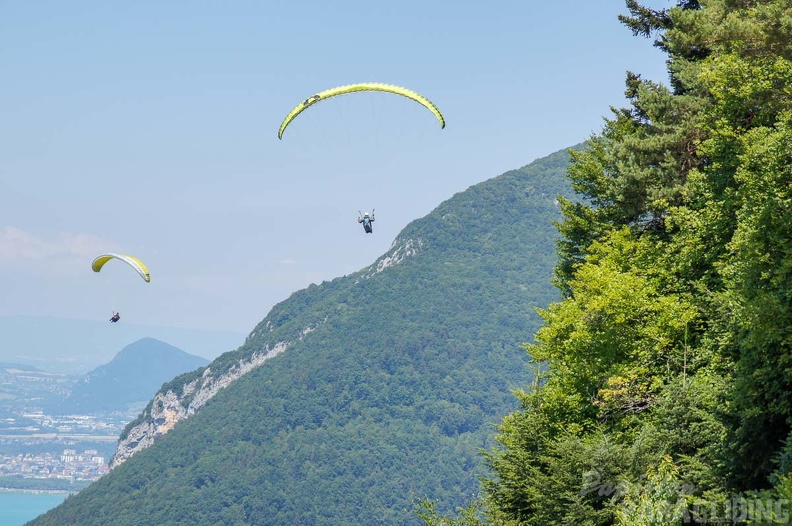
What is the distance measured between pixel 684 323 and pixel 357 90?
20.2 meters

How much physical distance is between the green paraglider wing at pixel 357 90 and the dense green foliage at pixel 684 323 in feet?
28.0

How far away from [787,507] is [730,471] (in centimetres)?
531

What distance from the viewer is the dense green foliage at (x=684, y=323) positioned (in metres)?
24.3

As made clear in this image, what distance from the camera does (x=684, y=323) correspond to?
32375 mm

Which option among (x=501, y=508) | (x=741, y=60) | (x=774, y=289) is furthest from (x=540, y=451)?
(x=741, y=60)

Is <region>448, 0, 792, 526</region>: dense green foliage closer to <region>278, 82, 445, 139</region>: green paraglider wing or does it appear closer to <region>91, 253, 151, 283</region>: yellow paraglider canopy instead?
<region>278, 82, 445, 139</region>: green paraglider wing

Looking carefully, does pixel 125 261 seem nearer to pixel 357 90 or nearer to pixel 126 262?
pixel 126 262

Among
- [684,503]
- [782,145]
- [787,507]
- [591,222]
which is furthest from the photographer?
[591,222]

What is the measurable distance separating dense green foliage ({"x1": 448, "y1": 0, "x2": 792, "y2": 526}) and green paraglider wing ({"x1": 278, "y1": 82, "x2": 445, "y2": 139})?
28.0ft

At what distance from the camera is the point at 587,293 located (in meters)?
38.3

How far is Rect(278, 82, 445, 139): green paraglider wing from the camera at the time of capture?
46.1 meters

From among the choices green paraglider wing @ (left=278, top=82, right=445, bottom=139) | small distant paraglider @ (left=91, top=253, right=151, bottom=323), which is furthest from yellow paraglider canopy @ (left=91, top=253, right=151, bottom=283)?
green paraglider wing @ (left=278, top=82, right=445, bottom=139)

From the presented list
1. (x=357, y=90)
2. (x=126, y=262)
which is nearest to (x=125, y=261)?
(x=126, y=262)

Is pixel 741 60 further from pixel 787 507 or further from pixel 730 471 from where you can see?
pixel 787 507
